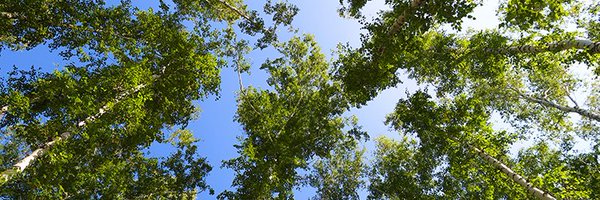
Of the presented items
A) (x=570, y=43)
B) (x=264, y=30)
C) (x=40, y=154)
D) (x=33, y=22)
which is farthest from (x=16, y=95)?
(x=570, y=43)

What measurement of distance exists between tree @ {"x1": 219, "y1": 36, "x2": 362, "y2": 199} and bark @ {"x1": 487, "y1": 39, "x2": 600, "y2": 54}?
7773mm

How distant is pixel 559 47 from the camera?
10.0m

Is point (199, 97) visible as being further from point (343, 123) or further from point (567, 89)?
point (567, 89)

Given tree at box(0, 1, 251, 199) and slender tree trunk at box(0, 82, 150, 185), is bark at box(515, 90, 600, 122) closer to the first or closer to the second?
tree at box(0, 1, 251, 199)

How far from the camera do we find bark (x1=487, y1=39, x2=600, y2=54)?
29.5 feet

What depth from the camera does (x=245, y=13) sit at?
64.8 feet

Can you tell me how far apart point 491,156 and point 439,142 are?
1674 millimetres

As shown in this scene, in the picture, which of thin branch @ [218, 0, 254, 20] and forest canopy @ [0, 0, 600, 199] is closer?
forest canopy @ [0, 0, 600, 199]

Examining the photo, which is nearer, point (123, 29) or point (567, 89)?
point (123, 29)

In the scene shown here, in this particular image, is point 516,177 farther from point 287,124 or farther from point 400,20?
point 287,124

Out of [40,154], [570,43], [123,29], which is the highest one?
[123,29]

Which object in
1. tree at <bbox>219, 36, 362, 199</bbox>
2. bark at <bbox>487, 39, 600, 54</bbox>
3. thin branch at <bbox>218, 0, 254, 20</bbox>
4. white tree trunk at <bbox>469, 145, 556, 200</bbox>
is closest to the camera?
bark at <bbox>487, 39, 600, 54</bbox>

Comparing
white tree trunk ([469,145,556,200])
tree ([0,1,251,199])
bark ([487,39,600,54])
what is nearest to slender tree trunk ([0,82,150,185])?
tree ([0,1,251,199])

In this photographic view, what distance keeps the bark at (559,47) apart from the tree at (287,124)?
25.5ft
